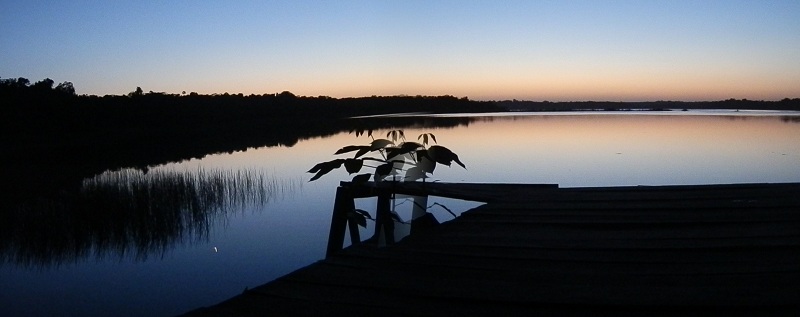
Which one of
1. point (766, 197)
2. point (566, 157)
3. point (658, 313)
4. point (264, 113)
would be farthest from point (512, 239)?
point (264, 113)

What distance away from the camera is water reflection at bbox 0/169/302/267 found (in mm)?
8359

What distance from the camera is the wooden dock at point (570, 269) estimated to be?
240cm

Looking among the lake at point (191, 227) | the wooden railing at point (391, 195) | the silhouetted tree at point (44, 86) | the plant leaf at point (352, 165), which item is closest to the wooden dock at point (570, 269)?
the plant leaf at point (352, 165)

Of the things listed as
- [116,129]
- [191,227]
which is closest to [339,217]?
[191,227]

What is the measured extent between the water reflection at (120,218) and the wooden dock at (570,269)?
18.8 feet

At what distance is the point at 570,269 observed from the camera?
2.96m

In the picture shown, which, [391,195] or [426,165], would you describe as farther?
[391,195]

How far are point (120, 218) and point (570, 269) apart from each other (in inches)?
320

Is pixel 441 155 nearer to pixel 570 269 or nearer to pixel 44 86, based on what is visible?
pixel 570 269

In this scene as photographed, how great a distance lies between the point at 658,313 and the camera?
2.32 metres

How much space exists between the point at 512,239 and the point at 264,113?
58.8m

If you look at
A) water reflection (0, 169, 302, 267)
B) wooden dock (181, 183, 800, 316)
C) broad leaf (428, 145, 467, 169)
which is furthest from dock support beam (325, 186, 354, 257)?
water reflection (0, 169, 302, 267)

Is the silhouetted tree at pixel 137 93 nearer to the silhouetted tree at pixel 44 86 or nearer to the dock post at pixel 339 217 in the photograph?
the silhouetted tree at pixel 44 86

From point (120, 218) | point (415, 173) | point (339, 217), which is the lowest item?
point (120, 218)
